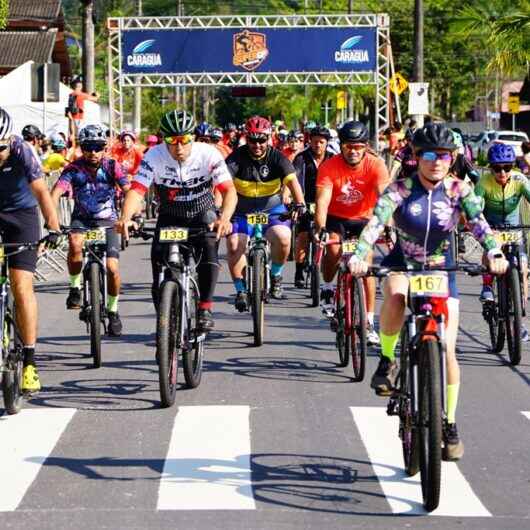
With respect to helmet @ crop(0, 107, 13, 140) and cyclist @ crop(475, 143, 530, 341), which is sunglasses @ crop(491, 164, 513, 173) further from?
helmet @ crop(0, 107, 13, 140)

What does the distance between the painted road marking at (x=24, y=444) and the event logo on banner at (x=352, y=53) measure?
31072mm

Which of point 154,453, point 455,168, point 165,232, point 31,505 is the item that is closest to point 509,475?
point 154,453

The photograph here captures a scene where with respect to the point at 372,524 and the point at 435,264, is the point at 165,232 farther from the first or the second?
the point at 372,524

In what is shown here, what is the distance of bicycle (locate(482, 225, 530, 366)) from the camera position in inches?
473

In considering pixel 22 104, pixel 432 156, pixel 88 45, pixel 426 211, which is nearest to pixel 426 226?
pixel 426 211

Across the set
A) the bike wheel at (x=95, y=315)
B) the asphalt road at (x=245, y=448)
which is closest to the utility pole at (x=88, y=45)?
the asphalt road at (x=245, y=448)

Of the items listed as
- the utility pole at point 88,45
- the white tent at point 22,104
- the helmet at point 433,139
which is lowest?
the helmet at point 433,139

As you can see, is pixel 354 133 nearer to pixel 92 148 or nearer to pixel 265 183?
pixel 265 183

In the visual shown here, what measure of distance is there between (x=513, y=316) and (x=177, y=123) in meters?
3.42

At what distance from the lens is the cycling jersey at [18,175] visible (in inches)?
378

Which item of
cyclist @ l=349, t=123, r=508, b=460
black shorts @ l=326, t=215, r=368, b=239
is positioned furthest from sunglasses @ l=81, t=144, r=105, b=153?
cyclist @ l=349, t=123, r=508, b=460

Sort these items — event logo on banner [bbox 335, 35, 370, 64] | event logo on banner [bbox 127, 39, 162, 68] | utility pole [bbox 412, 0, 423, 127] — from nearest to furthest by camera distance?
1. utility pole [bbox 412, 0, 423, 127]
2. event logo on banner [bbox 335, 35, 370, 64]
3. event logo on banner [bbox 127, 39, 162, 68]

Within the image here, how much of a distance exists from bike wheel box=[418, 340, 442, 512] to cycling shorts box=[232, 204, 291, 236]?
632 cm

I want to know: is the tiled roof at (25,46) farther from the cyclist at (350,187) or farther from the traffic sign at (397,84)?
the cyclist at (350,187)
